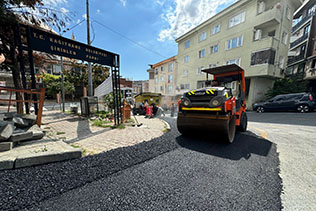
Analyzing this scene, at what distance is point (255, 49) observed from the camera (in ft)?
44.4

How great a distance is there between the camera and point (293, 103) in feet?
33.1

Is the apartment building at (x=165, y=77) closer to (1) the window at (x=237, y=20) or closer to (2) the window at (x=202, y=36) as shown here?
(2) the window at (x=202, y=36)

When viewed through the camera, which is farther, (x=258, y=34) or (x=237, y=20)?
(x=237, y=20)

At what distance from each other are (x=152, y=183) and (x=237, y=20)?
19.9 m

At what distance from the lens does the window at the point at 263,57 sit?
1273 cm

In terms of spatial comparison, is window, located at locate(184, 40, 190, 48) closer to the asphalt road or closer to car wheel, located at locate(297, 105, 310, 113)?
car wheel, located at locate(297, 105, 310, 113)

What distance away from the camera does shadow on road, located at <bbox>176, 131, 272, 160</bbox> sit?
3.01 meters

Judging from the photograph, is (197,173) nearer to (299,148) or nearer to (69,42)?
(299,148)

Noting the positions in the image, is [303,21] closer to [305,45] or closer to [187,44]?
[305,45]

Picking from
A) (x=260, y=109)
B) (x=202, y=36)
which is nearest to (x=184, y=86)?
(x=202, y=36)

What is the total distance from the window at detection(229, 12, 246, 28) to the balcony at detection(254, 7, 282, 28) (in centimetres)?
151

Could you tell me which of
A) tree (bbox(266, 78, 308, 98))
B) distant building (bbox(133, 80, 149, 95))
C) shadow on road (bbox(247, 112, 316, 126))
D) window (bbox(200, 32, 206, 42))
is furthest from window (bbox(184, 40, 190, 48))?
distant building (bbox(133, 80, 149, 95))

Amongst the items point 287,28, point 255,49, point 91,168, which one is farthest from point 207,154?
point 287,28

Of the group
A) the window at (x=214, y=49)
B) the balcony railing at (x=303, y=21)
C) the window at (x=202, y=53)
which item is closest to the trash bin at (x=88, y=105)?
the window at (x=214, y=49)
